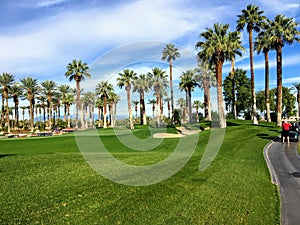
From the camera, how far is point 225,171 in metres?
14.5

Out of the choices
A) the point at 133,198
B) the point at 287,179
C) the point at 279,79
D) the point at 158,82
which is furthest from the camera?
the point at 158,82

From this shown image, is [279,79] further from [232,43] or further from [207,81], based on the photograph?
[207,81]

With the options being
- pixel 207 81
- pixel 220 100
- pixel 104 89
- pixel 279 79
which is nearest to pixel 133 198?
pixel 220 100

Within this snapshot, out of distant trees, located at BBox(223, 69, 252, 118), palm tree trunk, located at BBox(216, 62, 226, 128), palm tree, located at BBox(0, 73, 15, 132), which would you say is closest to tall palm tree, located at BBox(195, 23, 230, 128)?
palm tree trunk, located at BBox(216, 62, 226, 128)

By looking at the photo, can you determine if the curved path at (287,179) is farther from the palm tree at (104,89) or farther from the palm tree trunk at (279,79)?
the palm tree at (104,89)

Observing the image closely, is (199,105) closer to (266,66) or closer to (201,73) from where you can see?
(201,73)

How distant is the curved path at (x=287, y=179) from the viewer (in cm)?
859

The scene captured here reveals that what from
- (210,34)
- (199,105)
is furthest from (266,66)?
(199,105)

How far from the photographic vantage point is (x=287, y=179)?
12852mm

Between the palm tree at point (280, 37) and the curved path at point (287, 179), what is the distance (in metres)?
→ 26.2

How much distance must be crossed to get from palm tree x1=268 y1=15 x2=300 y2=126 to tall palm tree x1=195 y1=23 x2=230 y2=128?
25.8 ft

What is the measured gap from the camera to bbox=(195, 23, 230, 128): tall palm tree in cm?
4359

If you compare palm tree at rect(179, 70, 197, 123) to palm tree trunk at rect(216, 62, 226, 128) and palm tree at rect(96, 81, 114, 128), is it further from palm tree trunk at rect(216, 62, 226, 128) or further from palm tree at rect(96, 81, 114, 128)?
palm tree trunk at rect(216, 62, 226, 128)

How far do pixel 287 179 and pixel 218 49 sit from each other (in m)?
33.8
